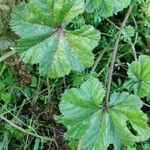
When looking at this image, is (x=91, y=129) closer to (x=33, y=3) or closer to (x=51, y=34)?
(x=51, y=34)

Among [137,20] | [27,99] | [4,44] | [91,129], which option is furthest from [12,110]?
[137,20]

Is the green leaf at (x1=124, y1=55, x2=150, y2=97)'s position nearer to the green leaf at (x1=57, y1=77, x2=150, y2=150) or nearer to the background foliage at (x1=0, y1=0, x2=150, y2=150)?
the background foliage at (x1=0, y1=0, x2=150, y2=150)

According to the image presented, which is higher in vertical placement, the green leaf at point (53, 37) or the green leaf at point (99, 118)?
the green leaf at point (53, 37)

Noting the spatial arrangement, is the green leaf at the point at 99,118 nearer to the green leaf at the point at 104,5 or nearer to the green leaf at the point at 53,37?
the green leaf at the point at 53,37

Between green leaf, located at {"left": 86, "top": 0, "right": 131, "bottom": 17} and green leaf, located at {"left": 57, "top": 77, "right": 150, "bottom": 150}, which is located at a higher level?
green leaf, located at {"left": 86, "top": 0, "right": 131, "bottom": 17}

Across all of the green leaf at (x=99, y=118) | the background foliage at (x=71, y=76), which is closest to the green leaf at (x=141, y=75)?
the background foliage at (x=71, y=76)

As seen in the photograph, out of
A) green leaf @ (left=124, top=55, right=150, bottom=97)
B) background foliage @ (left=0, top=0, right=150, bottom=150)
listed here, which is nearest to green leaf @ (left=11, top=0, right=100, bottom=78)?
background foliage @ (left=0, top=0, right=150, bottom=150)
